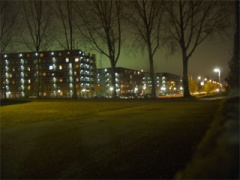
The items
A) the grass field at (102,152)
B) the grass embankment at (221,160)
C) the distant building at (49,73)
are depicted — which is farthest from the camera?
the distant building at (49,73)

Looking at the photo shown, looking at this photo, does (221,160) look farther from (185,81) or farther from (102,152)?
(185,81)

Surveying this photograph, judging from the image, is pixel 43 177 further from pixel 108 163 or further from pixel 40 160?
pixel 108 163

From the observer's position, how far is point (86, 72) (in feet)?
506

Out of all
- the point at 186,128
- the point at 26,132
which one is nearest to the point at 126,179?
the point at 186,128

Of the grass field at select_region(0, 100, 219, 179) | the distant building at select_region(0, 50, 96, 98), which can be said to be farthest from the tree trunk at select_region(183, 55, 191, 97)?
the distant building at select_region(0, 50, 96, 98)

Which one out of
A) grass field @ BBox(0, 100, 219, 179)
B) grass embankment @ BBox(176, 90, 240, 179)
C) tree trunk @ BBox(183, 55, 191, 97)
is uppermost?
tree trunk @ BBox(183, 55, 191, 97)

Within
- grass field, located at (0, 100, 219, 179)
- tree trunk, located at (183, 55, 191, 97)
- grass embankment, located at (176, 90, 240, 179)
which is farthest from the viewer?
tree trunk, located at (183, 55, 191, 97)

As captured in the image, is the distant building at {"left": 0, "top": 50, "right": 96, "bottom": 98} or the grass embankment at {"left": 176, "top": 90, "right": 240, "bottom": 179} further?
the distant building at {"left": 0, "top": 50, "right": 96, "bottom": 98}

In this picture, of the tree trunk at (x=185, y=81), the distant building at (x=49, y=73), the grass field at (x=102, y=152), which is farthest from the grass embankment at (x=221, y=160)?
the distant building at (x=49, y=73)

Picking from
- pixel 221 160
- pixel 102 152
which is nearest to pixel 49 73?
pixel 102 152

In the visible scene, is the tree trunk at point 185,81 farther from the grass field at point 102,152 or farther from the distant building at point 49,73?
the distant building at point 49,73

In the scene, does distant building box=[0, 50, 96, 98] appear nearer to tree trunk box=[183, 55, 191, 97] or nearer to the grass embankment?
tree trunk box=[183, 55, 191, 97]

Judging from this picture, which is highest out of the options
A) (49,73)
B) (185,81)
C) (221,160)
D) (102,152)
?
(49,73)

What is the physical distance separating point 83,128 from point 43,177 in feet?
17.7
